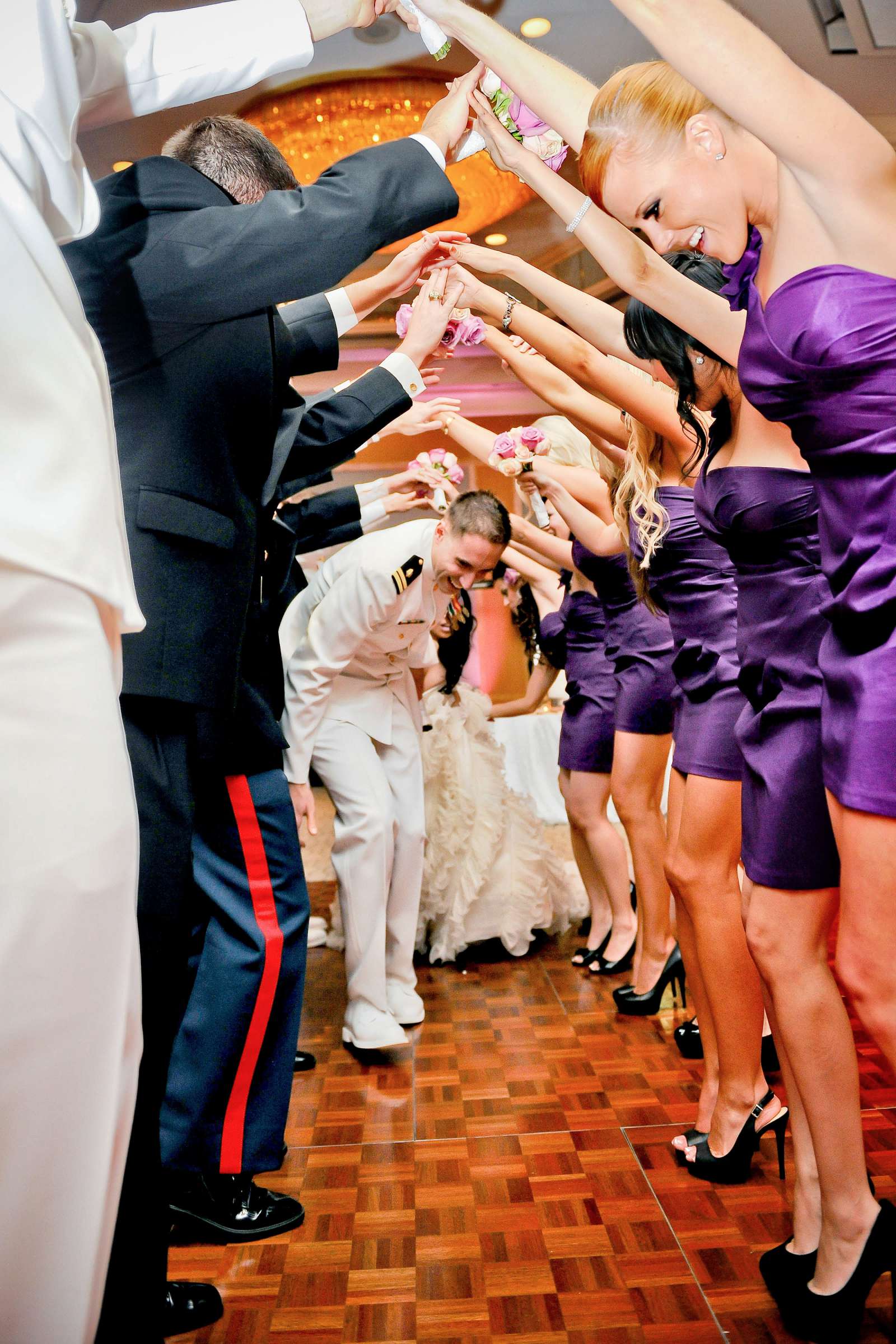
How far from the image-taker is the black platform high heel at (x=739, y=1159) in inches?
71.4

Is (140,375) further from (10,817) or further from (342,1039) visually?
(342,1039)

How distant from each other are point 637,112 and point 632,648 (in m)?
1.93

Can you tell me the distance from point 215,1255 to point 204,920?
540 millimetres

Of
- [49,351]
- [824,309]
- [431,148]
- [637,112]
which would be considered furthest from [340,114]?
[49,351]

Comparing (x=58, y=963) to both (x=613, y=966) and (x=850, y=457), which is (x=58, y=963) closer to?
(x=850, y=457)

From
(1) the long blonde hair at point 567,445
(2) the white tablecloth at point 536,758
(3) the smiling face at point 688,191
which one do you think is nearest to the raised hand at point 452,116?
(3) the smiling face at point 688,191

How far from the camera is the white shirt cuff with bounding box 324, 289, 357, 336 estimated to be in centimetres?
190

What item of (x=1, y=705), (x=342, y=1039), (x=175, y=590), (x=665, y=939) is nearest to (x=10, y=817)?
(x=1, y=705)

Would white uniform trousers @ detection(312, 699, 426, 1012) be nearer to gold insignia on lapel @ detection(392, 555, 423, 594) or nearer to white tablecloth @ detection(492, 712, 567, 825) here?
gold insignia on lapel @ detection(392, 555, 423, 594)

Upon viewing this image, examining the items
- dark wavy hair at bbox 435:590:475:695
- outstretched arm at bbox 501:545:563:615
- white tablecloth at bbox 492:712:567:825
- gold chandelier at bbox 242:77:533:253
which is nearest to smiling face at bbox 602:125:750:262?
dark wavy hair at bbox 435:590:475:695

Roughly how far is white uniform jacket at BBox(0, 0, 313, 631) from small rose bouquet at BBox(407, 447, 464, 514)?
250cm

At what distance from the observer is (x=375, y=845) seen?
9.20 feet

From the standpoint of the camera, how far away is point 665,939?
2.87 meters

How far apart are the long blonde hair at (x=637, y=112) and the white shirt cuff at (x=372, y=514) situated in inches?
91.2
